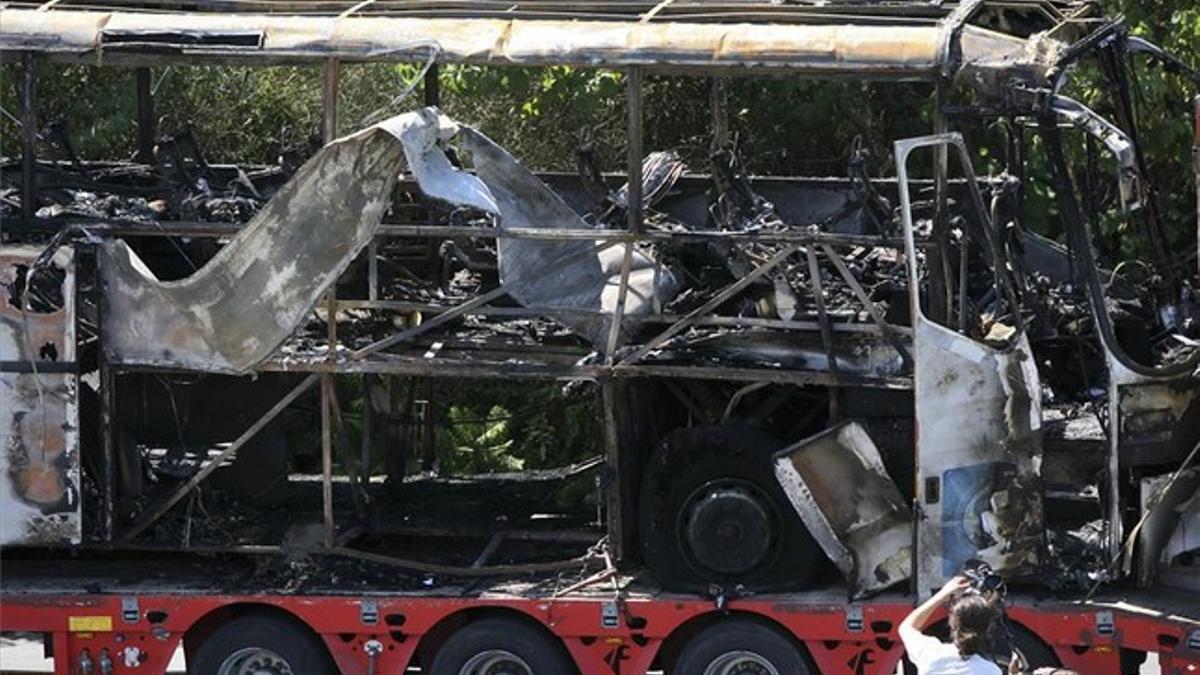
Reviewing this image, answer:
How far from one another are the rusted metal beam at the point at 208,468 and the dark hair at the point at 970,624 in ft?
13.9

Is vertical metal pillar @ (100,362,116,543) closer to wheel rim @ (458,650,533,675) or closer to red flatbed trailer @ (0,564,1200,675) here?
red flatbed trailer @ (0,564,1200,675)

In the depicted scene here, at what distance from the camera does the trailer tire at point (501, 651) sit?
12.7 m

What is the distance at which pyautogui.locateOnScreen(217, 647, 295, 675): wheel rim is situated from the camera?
13.0 meters

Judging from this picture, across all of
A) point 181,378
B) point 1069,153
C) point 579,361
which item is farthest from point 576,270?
point 1069,153

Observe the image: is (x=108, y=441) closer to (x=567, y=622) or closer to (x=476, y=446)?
(x=567, y=622)

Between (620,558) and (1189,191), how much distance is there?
6080mm

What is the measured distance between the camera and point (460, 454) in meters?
17.7

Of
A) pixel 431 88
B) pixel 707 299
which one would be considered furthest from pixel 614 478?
pixel 431 88

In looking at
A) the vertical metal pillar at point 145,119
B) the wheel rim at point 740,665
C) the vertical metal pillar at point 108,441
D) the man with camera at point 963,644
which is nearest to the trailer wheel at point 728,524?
the wheel rim at point 740,665

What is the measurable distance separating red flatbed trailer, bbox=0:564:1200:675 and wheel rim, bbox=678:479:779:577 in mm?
212

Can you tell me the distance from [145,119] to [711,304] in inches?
179

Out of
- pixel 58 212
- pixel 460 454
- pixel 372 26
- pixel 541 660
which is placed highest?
pixel 372 26

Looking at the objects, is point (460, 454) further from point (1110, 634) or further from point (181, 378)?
point (1110, 634)

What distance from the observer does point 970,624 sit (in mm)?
9898
